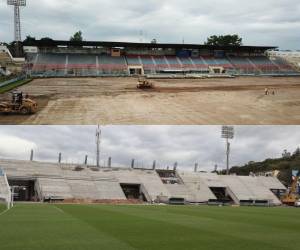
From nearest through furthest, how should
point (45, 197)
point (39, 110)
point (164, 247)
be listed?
point (164, 247)
point (39, 110)
point (45, 197)

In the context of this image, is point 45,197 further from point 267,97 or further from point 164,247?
point 164,247

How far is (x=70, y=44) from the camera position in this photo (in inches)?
2542

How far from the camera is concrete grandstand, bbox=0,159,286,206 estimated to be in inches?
2085

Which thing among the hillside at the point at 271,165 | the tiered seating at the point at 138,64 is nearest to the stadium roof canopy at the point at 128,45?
the tiered seating at the point at 138,64

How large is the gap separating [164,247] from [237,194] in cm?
5445

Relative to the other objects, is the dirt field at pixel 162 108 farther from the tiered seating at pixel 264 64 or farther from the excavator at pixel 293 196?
the tiered seating at pixel 264 64

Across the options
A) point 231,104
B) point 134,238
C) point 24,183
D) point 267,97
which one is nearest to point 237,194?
point 24,183

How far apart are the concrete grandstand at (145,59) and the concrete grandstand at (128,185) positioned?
14.2 meters

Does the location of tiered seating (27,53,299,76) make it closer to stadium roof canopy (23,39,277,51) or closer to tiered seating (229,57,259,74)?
tiered seating (229,57,259,74)

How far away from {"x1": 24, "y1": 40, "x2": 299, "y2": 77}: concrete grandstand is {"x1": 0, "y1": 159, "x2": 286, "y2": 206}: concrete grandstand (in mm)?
14156

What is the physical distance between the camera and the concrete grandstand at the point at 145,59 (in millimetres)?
58219

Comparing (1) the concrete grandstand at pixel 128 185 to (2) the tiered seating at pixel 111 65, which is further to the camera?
(2) the tiered seating at pixel 111 65

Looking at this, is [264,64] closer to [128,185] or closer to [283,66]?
[283,66]

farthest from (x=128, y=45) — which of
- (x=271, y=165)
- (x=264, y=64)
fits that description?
(x=271, y=165)
